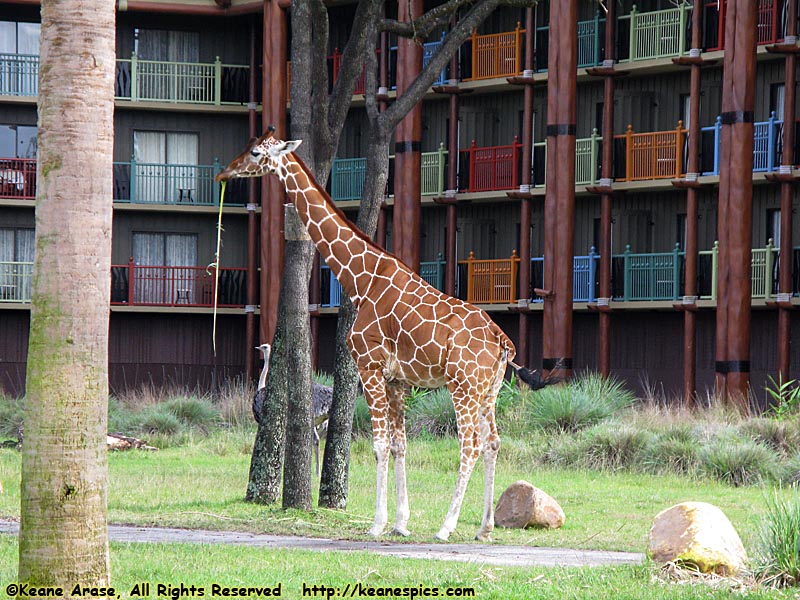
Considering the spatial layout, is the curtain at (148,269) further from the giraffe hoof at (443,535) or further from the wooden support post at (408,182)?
the giraffe hoof at (443,535)

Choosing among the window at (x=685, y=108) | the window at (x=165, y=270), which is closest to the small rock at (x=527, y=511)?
the window at (x=685, y=108)

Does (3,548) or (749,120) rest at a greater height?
(749,120)

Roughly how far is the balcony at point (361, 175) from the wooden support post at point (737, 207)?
10.2m

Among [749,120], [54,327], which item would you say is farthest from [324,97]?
[749,120]

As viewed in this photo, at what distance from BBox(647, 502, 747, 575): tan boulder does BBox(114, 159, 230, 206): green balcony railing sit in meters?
33.9

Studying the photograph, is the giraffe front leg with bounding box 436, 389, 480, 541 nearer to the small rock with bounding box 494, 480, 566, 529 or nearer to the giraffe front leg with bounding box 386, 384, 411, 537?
the giraffe front leg with bounding box 386, 384, 411, 537

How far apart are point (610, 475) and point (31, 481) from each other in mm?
14686

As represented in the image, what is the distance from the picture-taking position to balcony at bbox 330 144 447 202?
131ft

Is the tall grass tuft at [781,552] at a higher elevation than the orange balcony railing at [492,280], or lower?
lower

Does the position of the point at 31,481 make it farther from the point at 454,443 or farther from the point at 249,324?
the point at 249,324

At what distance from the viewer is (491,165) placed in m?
39.1

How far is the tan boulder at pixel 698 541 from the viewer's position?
1109 cm

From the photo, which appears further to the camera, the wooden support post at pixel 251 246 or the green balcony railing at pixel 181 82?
the green balcony railing at pixel 181 82

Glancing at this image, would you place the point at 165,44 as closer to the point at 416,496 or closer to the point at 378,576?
the point at 416,496
